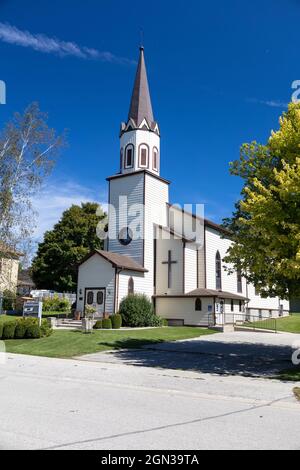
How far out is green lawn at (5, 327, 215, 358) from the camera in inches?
746

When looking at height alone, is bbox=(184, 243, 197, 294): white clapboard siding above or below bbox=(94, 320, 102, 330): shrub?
above

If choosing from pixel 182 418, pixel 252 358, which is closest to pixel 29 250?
pixel 252 358

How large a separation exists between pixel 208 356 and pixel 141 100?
27738 mm

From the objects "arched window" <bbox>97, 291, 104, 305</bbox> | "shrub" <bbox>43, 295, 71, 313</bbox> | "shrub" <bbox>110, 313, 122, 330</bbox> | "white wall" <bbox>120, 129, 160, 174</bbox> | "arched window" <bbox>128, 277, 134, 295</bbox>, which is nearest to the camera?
"shrub" <bbox>110, 313, 122, 330</bbox>

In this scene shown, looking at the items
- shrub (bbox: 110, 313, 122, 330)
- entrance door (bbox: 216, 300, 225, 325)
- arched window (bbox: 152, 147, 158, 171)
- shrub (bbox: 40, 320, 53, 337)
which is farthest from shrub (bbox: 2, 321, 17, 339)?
arched window (bbox: 152, 147, 158, 171)

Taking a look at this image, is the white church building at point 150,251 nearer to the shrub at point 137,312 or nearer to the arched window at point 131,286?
the arched window at point 131,286

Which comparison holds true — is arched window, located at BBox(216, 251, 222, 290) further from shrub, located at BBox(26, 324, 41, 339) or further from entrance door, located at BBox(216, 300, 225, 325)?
shrub, located at BBox(26, 324, 41, 339)

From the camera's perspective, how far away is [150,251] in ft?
120

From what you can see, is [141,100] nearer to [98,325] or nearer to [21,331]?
[98,325]

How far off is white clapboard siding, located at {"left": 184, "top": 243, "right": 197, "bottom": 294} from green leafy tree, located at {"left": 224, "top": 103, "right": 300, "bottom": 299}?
760 inches

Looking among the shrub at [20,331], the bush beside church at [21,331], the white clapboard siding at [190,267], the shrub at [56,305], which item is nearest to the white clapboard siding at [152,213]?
the white clapboard siding at [190,267]

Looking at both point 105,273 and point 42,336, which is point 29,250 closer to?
point 42,336

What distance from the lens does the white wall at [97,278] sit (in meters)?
33.0
